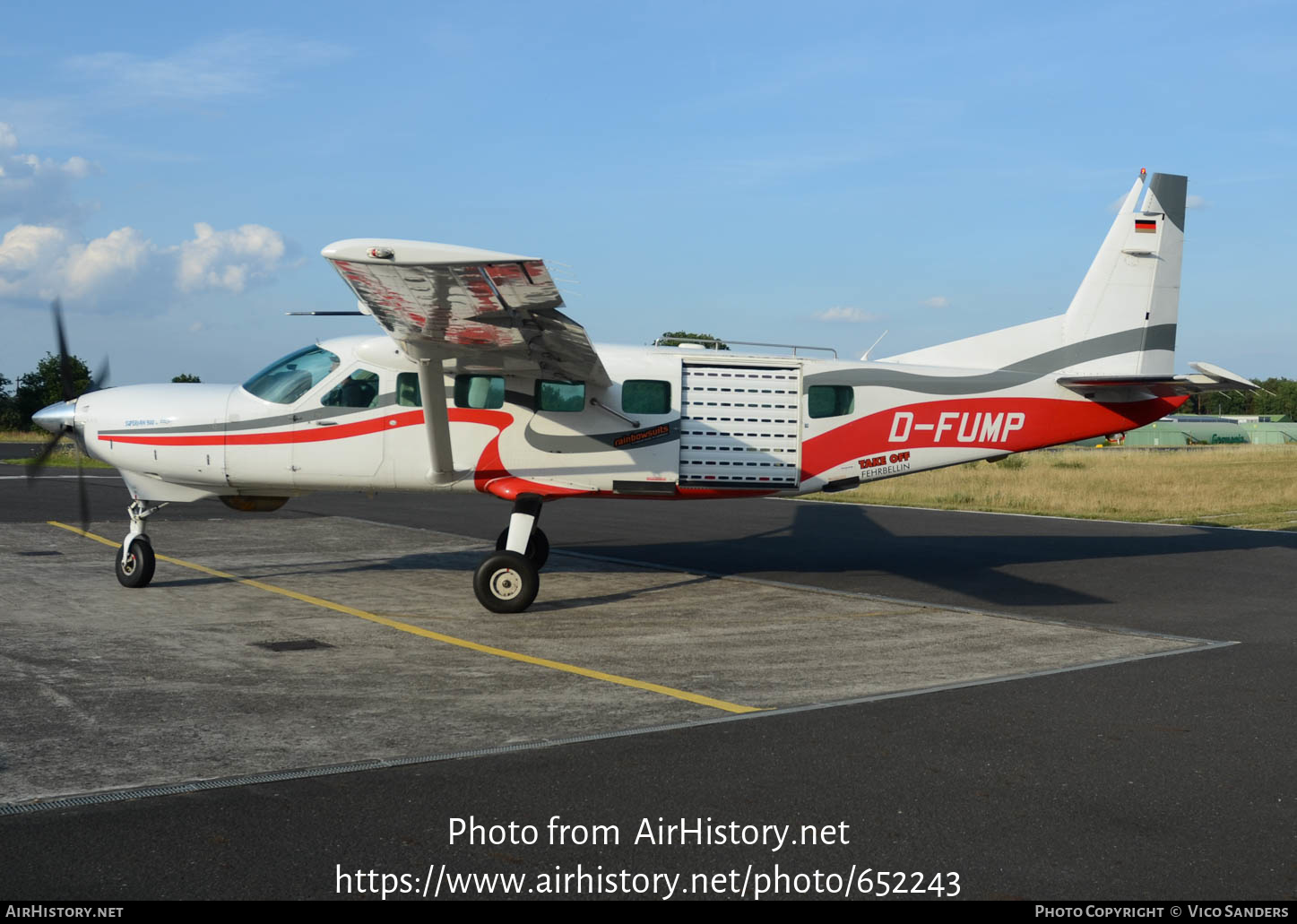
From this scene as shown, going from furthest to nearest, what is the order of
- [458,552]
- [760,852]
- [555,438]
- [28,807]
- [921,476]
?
[921,476], [458,552], [555,438], [28,807], [760,852]

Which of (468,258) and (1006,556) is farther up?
(468,258)

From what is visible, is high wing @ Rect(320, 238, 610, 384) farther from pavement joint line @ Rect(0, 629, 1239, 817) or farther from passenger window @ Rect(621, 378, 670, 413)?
pavement joint line @ Rect(0, 629, 1239, 817)

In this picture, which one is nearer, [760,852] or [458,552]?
[760,852]

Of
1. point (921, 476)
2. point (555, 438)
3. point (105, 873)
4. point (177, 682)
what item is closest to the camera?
point (105, 873)

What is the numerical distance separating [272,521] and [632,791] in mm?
16337

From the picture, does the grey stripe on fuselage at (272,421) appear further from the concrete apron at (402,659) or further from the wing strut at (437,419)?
the concrete apron at (402,659)

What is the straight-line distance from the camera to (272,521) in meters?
20.1

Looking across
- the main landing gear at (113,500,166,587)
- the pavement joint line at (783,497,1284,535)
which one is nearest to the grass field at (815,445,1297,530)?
the pavement joint line at (783,497,1284,535)

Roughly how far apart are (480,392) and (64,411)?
4.72 meters

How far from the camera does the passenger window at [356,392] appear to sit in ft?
39.4

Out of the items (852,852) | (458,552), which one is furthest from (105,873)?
(458,552)

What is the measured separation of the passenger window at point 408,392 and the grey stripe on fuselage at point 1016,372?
14.9ft

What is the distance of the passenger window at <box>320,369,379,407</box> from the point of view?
12000 mm

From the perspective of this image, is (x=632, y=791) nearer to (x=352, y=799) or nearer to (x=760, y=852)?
(x=760, y=852)
